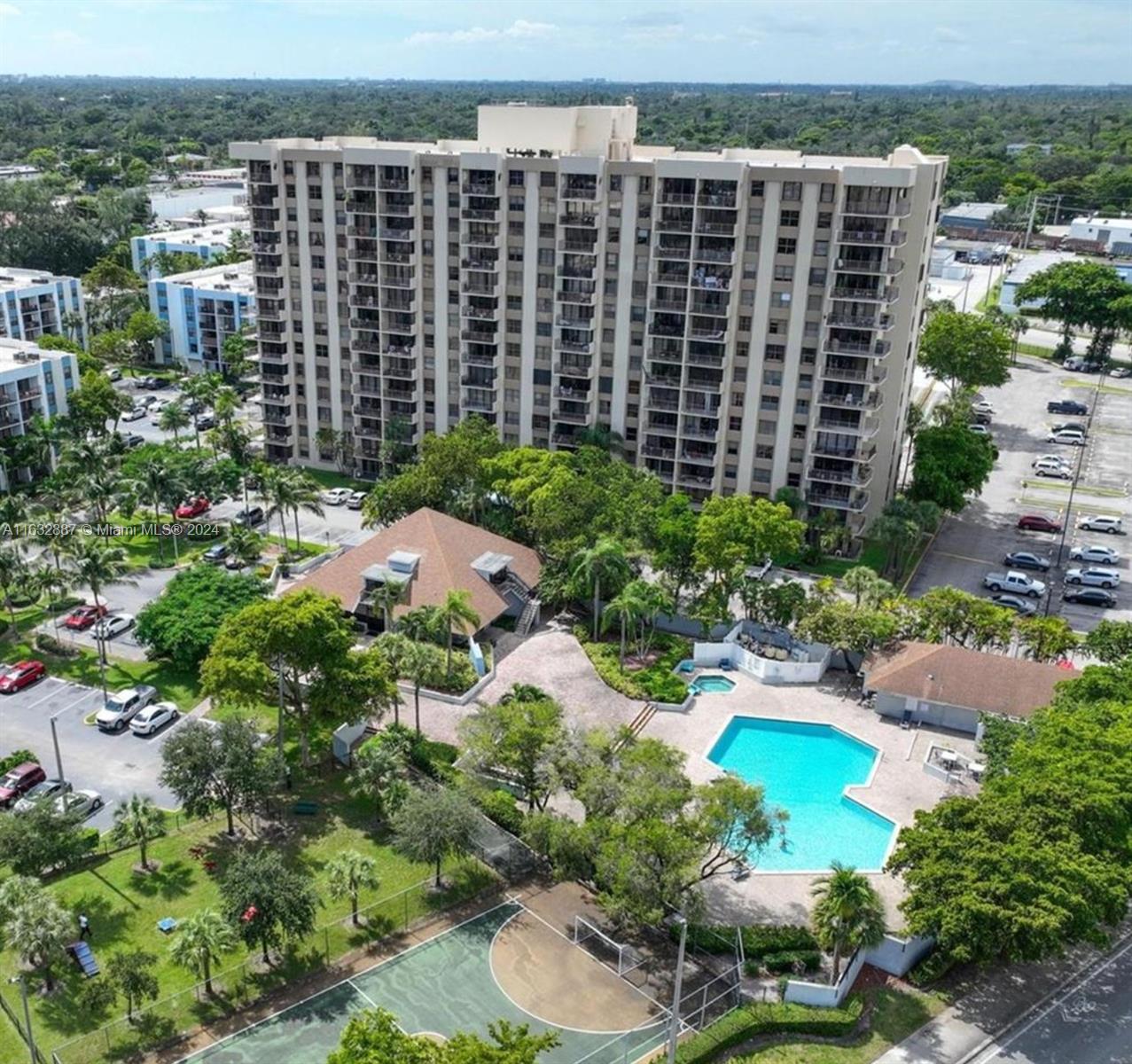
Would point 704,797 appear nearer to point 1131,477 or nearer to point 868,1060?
point 868,1060

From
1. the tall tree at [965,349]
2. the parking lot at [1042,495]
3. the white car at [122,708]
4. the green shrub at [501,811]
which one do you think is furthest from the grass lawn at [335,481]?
the tall tree at [965,349]

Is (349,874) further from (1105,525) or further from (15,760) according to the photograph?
(1105,525)

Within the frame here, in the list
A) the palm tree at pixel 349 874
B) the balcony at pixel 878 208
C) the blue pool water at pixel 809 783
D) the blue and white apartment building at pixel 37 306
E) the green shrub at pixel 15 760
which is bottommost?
the blue pool water at pixel 809 783

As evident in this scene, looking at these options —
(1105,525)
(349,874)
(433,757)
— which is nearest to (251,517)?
(433,757)

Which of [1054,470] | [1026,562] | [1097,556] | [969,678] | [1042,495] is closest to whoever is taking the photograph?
[969,678]

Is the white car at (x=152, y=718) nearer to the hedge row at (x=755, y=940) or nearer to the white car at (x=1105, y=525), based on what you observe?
the hedge row at (x=755, y=940)
